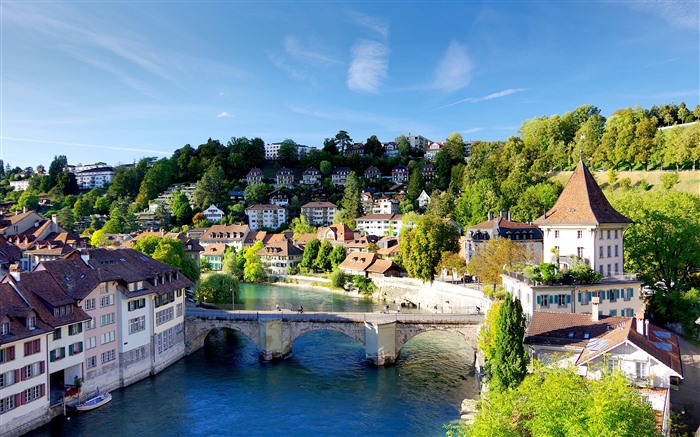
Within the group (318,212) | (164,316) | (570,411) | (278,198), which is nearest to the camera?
(570,411)

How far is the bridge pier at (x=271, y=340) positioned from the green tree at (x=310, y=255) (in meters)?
44.7

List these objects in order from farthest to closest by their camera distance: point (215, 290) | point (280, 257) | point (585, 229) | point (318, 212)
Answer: point (318, 212), point (280, 257), point (215, 290), point (585, 229)

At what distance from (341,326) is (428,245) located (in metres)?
24.6

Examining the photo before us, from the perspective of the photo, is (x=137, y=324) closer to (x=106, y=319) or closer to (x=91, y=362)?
(x=106, y=319)

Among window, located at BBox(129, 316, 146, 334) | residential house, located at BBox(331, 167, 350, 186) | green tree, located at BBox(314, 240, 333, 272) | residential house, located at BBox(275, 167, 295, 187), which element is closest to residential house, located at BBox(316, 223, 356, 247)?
green tree, located at BBox(314, 240, 333, 272)

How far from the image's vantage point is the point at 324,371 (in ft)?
132

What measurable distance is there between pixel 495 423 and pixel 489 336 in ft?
48.8

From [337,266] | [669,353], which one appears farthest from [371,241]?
[669,353]

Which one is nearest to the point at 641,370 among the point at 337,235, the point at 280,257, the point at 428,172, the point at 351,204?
the point at 280,257

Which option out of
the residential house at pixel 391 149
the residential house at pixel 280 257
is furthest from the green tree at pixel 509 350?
the residential house at pixel 391 149

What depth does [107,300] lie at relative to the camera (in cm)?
3562

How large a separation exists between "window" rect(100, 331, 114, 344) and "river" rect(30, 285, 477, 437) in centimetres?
346

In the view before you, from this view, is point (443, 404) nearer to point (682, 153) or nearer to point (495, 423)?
point (495, 423)

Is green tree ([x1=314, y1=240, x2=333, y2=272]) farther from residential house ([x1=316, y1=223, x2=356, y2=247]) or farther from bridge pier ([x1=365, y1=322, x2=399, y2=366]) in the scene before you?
bridge pier ([x1=365, y1=322, x2=399, y2=366])
